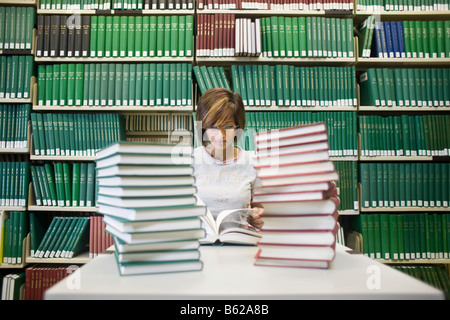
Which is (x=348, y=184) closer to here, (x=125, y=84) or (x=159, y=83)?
(x=159, y=83)

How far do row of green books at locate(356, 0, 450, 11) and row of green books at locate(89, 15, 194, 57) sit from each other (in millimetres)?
1165

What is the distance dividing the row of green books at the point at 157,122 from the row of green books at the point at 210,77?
0.30 meters

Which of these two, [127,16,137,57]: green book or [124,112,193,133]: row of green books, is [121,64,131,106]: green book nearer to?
[127,16,137,57]: green book

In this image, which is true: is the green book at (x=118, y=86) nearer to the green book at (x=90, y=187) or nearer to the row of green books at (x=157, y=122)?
the row of green books at (x=157, y=122)

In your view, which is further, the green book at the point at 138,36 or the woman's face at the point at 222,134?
the green book at the point at 138,36

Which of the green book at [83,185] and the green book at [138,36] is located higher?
the green book at [138,36]

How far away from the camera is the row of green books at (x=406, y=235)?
6.61ft

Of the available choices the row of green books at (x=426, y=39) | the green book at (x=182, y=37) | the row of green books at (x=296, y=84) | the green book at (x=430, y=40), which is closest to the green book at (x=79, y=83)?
the green book at (x=182, y=37)

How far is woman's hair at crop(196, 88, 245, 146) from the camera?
140 cm

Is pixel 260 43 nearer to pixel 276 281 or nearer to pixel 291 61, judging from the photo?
pixel 291 61

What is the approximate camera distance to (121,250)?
584 mm

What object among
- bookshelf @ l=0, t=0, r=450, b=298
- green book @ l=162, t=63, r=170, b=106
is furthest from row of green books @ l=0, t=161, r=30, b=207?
green book @ l=162, t=63, r=170, b=106

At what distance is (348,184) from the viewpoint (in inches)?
80.6
